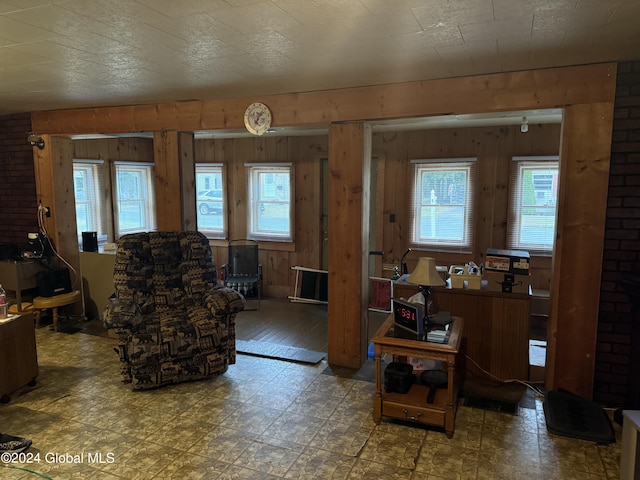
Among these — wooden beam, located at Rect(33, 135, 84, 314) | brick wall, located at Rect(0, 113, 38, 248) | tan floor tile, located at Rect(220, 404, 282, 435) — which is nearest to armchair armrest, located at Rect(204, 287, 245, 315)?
tan floor tile, located at Rect(220, 404, 282, 435)

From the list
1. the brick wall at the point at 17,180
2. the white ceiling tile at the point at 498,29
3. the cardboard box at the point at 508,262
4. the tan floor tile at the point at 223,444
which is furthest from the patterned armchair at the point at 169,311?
the white ceiling tile at the point at 498,29

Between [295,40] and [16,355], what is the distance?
2.89m

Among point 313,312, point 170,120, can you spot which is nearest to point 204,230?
point 313,312

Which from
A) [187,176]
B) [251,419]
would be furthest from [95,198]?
[251,419]

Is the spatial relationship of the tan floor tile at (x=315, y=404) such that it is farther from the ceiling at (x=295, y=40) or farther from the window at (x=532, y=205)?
the window at (x=532, y=205)

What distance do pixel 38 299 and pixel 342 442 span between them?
3638 mm

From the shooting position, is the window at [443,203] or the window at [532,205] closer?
the window at [532,205]

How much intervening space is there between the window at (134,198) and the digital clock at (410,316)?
4828 millimetres

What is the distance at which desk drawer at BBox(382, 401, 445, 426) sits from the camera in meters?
2.65

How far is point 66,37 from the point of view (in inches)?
92.0

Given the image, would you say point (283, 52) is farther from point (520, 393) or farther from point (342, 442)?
point (520, 393)

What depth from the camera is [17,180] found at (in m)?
5.09

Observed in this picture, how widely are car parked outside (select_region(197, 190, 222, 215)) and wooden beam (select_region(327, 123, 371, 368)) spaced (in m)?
3.44

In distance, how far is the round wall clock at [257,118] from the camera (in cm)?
374
